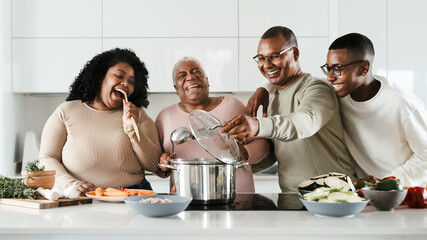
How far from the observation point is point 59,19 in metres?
3.69

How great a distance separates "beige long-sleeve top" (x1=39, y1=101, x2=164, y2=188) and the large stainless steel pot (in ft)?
1.92

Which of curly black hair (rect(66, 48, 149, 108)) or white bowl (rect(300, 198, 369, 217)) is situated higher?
curly black hair (rect(66, 48, 149, 108))

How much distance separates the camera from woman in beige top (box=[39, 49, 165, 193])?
2.30 meters

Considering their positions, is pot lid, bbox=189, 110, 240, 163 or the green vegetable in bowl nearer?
the green vegetable in bowl

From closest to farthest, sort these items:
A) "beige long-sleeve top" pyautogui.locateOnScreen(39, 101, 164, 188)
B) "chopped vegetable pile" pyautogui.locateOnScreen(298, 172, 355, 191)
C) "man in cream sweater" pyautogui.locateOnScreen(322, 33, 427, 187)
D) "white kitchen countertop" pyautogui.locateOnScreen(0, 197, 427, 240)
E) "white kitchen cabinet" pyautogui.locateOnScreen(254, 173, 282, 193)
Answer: "white kitchen countertop" pyautogui.locateOnScreen(0, 197, 427, 240), "chopped vegetable pile" pyautogui.locateOnScreen(298, 172, 355, 191), "man in cream sweater" pyautogui.locateOnScreen(322, 33, 427, 187), "beige long-sleeve top" pyautogui.locateOnScreen(39, 101, 164, 188), "white kitchen cabinet" pyautogui.locateOnScreen(254, 173, 282, 193)

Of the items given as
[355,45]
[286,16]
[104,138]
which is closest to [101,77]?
[104,138]

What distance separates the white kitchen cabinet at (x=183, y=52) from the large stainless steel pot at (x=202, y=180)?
1.98m

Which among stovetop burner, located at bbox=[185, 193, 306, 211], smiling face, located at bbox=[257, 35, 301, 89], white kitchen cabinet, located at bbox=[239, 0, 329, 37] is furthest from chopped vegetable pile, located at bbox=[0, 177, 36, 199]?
white kitchen cabinet, located at bbox=[239, 0, 329, 37]

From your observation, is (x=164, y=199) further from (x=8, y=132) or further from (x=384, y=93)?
(x=8, y=132)

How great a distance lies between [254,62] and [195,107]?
4.34 feet

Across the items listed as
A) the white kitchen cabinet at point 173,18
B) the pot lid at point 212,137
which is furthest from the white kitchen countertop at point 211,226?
the white kitchen cabinet at point 173,18

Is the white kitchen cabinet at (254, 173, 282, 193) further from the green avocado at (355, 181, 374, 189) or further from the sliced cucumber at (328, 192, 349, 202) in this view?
the sliced cucumber at (328, 192, 349, 202)

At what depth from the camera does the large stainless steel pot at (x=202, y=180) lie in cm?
175

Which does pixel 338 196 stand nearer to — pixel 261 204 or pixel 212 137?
pixel 261 204
